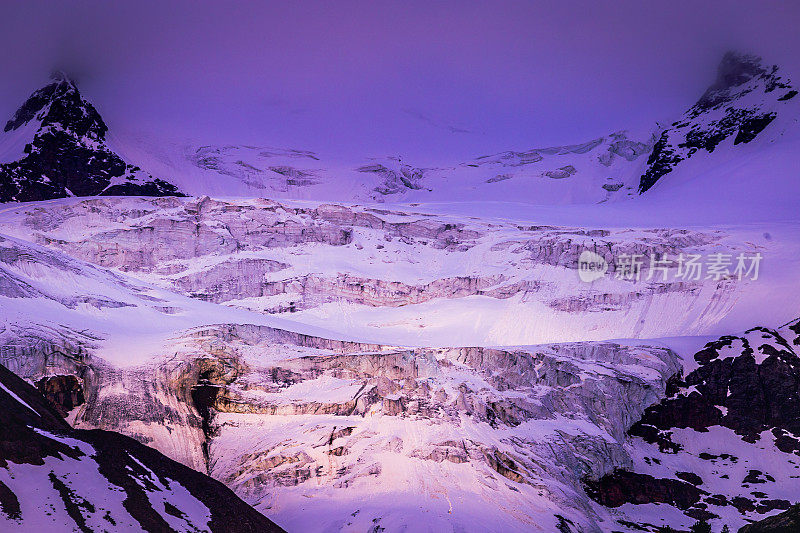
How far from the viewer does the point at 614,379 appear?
168ft

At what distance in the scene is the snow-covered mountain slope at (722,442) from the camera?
4444 cm

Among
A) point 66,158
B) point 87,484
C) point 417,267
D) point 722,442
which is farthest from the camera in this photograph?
point 66,158

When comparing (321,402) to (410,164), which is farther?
(410,164)

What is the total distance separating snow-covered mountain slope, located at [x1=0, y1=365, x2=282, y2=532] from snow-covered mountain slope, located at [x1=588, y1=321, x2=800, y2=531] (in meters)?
22.9

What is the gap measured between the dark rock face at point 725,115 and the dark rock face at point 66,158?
57.1 metres

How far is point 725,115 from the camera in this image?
10000cm

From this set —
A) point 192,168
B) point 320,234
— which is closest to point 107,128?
point 192,168

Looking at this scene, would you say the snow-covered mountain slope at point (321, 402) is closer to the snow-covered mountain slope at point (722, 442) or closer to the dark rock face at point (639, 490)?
the dark rock face at point (639, 490)

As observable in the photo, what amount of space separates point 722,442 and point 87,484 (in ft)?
122

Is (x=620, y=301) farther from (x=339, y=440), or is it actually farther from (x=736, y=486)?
(x=339, y=440)

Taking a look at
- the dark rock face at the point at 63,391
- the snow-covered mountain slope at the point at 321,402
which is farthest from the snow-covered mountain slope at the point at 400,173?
the dark rock face at the point at 63,391

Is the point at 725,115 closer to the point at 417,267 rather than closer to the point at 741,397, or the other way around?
the point at 417,267

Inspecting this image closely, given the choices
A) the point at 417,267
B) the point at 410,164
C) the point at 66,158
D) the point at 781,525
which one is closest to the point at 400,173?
the point at 410,164

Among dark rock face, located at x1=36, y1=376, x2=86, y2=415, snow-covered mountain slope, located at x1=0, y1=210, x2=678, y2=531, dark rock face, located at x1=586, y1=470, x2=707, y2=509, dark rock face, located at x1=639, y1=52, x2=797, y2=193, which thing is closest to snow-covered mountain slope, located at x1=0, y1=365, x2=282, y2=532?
dark rock face, located at x1=36, y1=376, x2=86, y2=415
